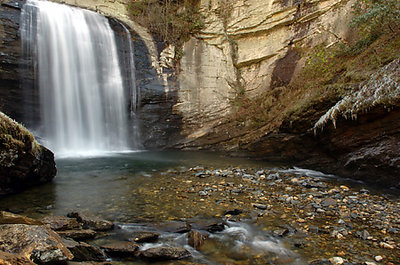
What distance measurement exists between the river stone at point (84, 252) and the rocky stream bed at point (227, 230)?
11mm

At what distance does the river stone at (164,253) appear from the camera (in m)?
2.47

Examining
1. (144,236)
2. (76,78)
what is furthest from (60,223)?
(76,78)

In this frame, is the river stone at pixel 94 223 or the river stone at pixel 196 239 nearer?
the river stone at pixel 196 239

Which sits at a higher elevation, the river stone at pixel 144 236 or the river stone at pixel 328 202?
the river stone at pixel 144 236

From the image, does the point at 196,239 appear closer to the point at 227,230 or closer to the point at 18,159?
the point at 227,230

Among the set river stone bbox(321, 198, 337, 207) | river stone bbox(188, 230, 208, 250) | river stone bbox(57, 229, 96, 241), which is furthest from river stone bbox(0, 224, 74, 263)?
river stone bbox(321, 198, 337, 207)

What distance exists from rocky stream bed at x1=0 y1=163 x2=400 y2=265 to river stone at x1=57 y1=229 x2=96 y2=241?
1 cm

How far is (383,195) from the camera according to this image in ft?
15.4

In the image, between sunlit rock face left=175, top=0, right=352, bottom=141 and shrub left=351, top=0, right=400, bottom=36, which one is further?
sunlit rock face left=175, top=0, right=352, bottom=141

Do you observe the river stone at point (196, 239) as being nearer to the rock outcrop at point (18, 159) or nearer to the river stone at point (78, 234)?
the river stone at point (78, 234)

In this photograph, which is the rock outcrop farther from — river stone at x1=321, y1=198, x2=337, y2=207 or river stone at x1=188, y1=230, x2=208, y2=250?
river stone at x1=321, y1=198, x2=337, y2=207

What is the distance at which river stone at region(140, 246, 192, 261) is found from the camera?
2469mm

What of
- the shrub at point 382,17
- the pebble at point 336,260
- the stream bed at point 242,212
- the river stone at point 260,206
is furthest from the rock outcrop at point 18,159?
the shrub at point 382,17

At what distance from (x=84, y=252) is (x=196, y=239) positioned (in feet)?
3.92
